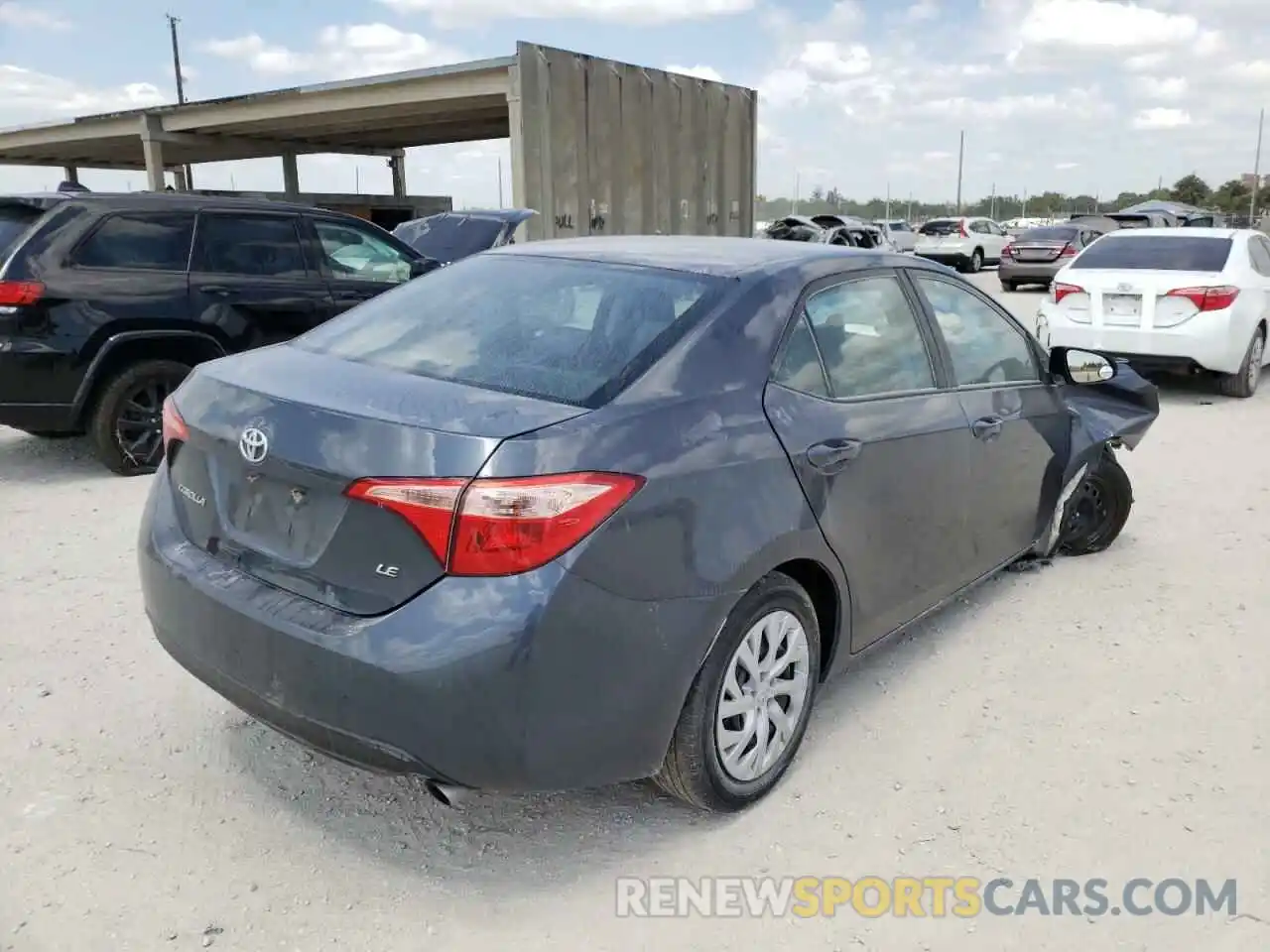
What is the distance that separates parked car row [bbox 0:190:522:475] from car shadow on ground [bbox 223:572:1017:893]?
357 centimetres

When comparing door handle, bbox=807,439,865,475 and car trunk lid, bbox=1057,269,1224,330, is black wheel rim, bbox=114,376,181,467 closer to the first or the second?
door handle, bbox=807,439,865,475

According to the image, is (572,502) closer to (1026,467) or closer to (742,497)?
(742,497)

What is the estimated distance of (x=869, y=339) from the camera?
332 centimetres

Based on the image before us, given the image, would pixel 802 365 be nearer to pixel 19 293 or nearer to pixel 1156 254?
pixel 19 293

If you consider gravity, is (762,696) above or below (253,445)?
below

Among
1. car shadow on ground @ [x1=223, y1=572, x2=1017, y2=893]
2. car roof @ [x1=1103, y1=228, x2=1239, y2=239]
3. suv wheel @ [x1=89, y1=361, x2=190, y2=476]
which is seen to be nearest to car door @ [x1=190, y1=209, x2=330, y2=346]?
suv wheel @ [x1=89, y1=361, x2=190, y2=476]

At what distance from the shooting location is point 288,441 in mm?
2441

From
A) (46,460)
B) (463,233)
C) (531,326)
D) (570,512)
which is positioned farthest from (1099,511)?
(463,233)

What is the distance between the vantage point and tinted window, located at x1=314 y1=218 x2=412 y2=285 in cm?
719

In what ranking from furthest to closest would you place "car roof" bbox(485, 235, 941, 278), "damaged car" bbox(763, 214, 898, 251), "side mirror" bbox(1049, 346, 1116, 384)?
1. "damaged car" bbox(763, 214, 898, 251)
2. "side mirror" bbox(1049, 346, 1116, 384)
3. "car roof" bbox(485, 235, 941, 278)

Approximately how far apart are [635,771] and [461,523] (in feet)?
2.57

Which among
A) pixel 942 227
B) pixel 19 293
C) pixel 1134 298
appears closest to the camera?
pixel 19 293

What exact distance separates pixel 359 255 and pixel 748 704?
5.54 metres

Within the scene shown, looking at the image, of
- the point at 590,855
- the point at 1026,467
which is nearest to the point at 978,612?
the point at 1026,467
